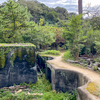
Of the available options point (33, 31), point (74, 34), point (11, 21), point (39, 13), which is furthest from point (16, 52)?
point (39, 13)

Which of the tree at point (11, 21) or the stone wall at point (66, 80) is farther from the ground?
the tree at point (11, 21)

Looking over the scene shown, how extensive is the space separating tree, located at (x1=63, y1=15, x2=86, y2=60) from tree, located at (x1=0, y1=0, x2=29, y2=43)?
553 centimetres

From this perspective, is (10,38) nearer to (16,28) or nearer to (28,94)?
(16,28)

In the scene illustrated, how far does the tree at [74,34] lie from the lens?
11859 mm

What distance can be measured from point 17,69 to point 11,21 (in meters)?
6.33

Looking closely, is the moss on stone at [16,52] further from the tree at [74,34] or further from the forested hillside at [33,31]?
the tree at [74,34]

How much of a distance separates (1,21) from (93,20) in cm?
1576

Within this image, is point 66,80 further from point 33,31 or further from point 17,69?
point 33,31

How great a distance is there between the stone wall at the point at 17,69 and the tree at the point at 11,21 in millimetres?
4471

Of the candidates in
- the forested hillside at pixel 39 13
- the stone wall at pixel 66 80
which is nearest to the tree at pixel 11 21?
the stone wall at pixel 66 80

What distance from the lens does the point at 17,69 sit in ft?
34.0

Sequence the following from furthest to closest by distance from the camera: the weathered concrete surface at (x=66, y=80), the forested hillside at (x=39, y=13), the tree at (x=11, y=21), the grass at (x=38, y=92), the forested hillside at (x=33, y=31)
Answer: the forested hillside at (x=39, y=13) < the tree at (x=11, y=21) < the forested hillside at (x=33, y=31) < the weathered concrete surface at (x=66, y=80) < the grass at (x=38, y=92)

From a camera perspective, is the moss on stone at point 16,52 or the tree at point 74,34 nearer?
the moss on stone at point 16,52

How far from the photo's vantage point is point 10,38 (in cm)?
1422
